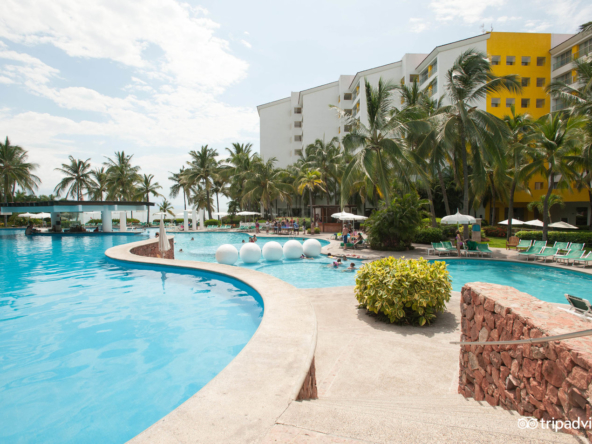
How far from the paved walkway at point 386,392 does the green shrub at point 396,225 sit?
32.1ft

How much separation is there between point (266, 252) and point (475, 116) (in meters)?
14.0

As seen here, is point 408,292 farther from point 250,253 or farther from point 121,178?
point 121,178

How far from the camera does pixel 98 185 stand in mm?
50656

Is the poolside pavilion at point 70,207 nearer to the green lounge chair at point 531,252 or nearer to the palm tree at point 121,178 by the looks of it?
the palm tree at point 121,178

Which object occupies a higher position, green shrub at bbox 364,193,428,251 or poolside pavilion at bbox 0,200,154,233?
poolside pavilion at bbox 0,200,154,233

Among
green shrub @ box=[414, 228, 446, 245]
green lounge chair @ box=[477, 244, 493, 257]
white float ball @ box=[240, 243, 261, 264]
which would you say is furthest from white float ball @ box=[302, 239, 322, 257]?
green lounge chair @ box=[477, 244, 493, 257]

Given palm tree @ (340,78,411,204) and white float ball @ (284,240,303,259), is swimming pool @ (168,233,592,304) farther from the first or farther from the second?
palm tree @ (340,78,411,204)

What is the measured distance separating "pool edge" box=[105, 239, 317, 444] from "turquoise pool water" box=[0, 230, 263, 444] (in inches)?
66.6

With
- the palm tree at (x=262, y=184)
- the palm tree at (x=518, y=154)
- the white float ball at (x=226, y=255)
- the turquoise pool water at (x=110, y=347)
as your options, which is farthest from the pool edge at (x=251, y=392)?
the palm tree at (x=262, y=184)

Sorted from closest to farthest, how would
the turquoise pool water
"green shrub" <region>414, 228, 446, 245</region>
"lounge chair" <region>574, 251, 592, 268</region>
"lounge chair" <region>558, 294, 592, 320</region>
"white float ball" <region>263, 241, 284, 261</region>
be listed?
the turquoise pool water
"lounge chair" <region>558, 294, 592, 320</region>
"lounge chair" <region>574, 251, 592, 268</region>
"white float ball" <region>263, 241, 284, 261</region>
"green shrub" <region>414, 228, 446, 245</region>

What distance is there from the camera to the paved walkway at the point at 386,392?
2.10m

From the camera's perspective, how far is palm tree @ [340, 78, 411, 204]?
18.3m

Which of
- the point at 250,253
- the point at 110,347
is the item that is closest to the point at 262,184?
the point at 250,253

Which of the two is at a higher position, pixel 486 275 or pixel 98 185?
pixel 98 185
